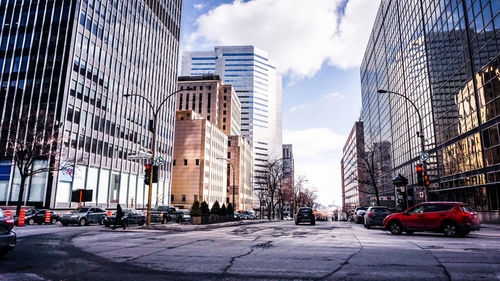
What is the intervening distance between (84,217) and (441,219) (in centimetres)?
2432

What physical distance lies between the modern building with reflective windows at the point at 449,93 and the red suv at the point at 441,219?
837 cm

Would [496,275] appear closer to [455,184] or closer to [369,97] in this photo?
[455,184]

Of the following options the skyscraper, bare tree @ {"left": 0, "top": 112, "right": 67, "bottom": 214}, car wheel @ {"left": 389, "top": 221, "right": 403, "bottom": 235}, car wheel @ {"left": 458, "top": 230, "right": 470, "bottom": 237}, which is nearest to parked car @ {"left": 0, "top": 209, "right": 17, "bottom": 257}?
car wheel @ {"left": 389, "top": 221, "right": 403, "bottom": 235}

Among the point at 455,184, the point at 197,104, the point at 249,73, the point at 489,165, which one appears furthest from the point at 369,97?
the point at 249,73

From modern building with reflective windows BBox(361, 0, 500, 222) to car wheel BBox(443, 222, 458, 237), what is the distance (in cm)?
898

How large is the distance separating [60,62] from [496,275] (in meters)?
51.9

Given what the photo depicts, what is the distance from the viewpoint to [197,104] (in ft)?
412

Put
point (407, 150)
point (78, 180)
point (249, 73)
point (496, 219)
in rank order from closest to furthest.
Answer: point (496, 219)
point (78, 180)
point (407, 150)
point (249, 73)

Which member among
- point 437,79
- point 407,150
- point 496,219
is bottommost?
point 496,219

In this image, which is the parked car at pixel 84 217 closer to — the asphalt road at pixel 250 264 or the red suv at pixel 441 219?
the asphalt road at pixel 250 264

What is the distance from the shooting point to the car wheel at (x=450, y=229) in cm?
1488

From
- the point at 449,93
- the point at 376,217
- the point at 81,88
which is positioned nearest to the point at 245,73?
the point at 81,88

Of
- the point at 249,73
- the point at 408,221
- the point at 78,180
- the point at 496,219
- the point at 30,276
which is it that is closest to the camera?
the point at 30,276

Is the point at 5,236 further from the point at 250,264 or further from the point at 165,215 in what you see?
the point at 165,215
